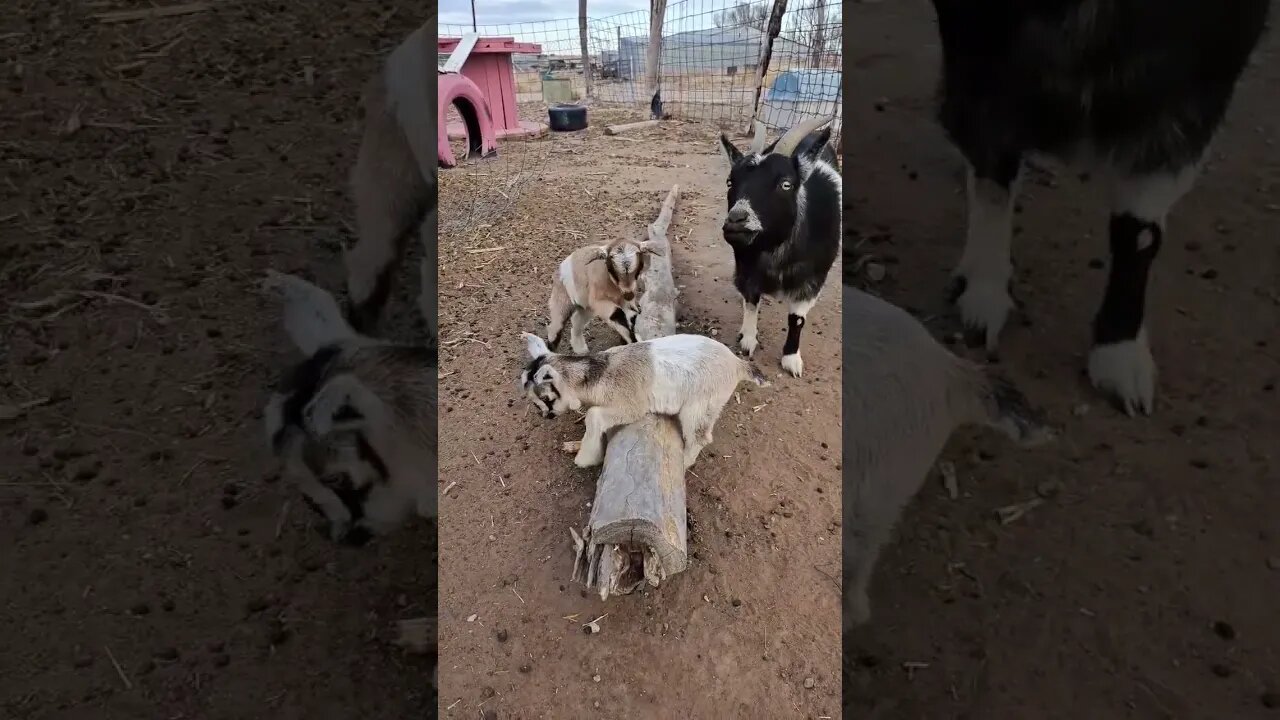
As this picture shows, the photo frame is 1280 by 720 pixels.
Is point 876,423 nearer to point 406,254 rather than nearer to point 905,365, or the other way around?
point 905,365

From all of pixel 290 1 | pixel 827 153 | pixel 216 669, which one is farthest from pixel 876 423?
pixel 290 1

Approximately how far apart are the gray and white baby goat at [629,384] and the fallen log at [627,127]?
8185mm

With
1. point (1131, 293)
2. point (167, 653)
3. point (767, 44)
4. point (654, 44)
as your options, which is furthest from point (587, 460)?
point (654, 44)

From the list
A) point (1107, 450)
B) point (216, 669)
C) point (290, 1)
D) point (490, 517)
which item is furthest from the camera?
point (290, 1)

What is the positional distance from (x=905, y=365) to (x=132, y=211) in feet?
13.4

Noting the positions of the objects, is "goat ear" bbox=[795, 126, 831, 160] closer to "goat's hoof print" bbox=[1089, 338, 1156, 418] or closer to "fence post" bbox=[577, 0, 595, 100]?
"goat's hoof print" bbox=[1089, 338, 1156, 418]

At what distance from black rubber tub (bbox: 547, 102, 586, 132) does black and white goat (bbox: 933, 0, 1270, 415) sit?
29.4ft

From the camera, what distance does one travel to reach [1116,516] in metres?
1.58

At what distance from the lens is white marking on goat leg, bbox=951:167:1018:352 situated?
1.88m

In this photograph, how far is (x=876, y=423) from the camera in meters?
1.74

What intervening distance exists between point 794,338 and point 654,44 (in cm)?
891

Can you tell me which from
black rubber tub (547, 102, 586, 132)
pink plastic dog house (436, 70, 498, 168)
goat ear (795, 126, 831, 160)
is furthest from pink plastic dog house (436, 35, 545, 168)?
goat ear (795, 126, 831, 160)

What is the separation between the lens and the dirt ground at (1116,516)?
1405 mm

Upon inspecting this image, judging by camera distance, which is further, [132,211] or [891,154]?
[132,211]
